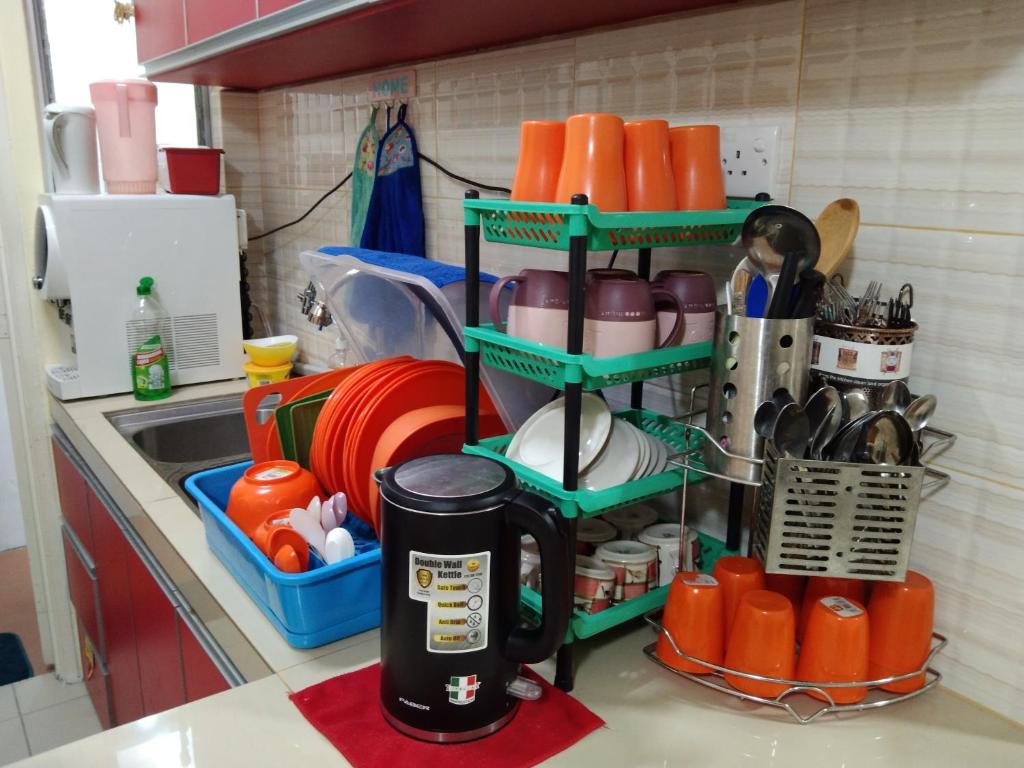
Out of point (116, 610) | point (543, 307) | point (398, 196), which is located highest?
point (398, 196)

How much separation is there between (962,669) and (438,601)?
578 millimetres

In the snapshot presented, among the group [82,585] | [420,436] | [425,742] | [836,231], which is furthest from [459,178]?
[82,585]

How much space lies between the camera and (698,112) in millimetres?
1098

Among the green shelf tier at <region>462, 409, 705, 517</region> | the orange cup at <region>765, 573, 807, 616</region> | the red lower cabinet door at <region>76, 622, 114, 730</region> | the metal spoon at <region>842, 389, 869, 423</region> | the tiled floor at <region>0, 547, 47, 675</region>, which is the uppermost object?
the metal spoon at <region>842, 389, 869, 423</region>

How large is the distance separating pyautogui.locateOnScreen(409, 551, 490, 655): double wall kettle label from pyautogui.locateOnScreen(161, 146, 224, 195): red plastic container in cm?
165

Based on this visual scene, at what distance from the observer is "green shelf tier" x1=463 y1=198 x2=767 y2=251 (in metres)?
0.81

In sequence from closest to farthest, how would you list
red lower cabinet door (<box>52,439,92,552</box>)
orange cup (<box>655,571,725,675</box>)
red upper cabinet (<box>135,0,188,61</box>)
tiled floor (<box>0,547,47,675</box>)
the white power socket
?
orange cup (<box>655,571,725,675</box>) < the white power socket < red upper cabinet (<box>135,0,188,61</box>) < red lower cabinet door (<box>52,439,92,552</box>) < tiled floor (<box>0,547,47,675</box>)

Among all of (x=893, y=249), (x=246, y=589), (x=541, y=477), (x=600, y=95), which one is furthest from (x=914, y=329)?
(x=246, y=589)

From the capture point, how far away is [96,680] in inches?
84.8

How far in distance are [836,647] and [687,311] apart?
387 millimetres

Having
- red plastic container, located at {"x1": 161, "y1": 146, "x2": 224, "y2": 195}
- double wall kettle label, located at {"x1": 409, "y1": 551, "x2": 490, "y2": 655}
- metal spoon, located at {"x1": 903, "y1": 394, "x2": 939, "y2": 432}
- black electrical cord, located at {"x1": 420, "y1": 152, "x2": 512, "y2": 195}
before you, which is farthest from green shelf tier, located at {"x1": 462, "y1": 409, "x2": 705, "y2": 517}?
red plastic container, located at {"x1": 161, "y1": 146, "x2": 224, "y2": 195}

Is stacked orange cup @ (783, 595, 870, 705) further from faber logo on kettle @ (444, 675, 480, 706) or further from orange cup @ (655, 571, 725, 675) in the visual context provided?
faber logo on kettle @ (444, 675, 480, 706)

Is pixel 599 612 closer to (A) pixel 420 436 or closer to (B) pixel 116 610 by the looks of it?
(A) pixel 420 436

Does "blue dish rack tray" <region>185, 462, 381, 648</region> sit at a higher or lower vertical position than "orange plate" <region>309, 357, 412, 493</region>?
lower
